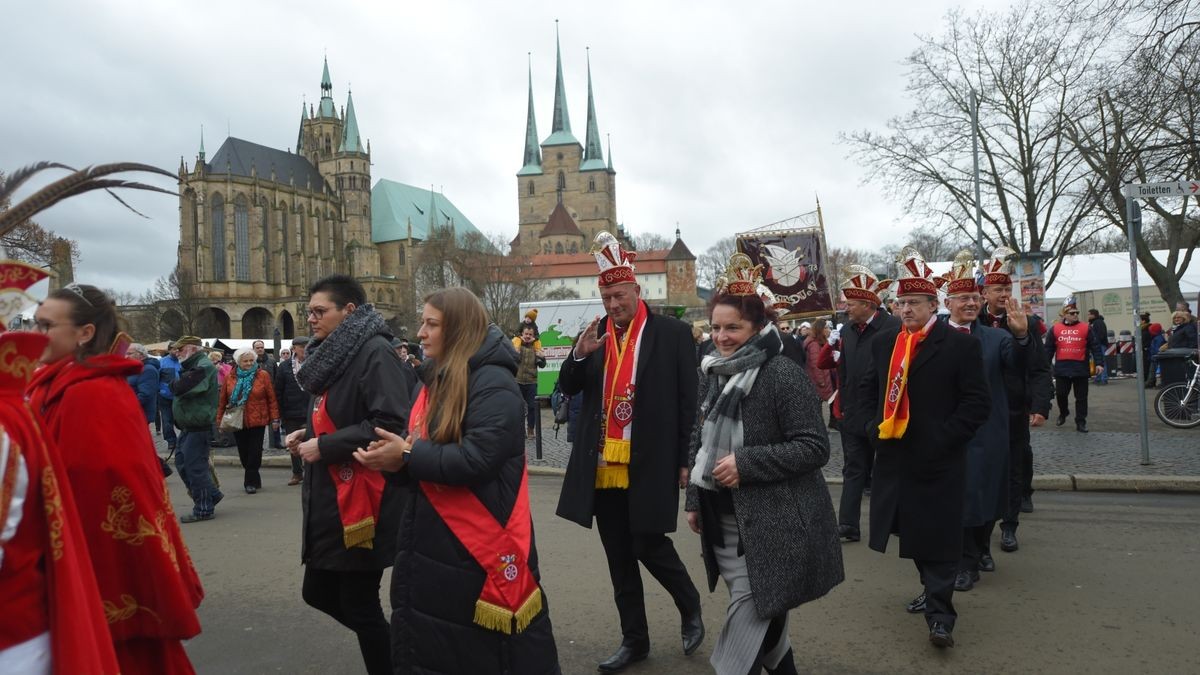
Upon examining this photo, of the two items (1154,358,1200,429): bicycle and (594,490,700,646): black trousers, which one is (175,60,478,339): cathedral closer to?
(1154,358,1200,429): bicycle

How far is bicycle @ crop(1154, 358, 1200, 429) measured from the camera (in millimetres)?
12477

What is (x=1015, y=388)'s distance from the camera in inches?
258

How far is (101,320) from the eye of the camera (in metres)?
3.12

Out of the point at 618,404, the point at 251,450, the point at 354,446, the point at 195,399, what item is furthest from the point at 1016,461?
the point at 251,450

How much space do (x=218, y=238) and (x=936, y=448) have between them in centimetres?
8930

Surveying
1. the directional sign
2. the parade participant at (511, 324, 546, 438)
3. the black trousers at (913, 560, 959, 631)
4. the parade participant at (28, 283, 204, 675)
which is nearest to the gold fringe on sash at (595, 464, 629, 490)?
the black trousers at (913, 560, 959, 631)

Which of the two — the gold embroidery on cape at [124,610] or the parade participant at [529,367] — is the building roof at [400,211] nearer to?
the parade participant at [529,367]

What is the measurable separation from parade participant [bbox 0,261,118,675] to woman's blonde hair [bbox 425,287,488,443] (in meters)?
1.18

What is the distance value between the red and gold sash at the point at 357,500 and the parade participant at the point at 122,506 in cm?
71

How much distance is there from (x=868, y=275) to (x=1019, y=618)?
2.92m

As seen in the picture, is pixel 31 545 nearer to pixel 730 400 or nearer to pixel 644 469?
pixel 730 400

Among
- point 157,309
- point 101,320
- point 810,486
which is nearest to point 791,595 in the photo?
point 810,486

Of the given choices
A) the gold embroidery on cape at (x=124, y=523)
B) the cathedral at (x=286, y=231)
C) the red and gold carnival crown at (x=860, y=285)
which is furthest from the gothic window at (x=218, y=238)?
the gold embroidery on cape at (x=124, y=523)

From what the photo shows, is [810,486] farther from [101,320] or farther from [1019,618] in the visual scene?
[101,320]
